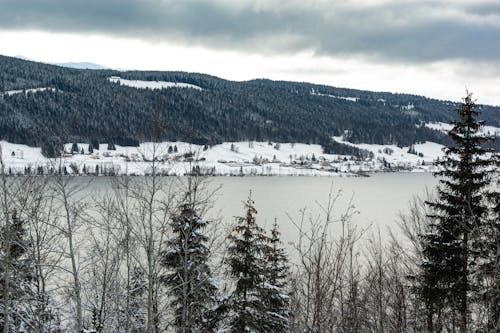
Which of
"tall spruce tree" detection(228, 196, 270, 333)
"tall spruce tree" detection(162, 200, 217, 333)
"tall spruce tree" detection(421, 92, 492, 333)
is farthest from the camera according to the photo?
"tall spruce tree" detection(162, 200, 217, 333)

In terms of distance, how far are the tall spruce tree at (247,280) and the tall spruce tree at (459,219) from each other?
451 cm

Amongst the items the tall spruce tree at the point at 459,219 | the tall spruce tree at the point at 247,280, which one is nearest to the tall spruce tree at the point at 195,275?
the tall spruce tree at the point at 247,280

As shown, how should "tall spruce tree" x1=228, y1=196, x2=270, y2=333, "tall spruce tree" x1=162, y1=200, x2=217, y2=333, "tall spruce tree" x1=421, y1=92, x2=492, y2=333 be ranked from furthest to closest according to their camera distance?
"tall spruce tree" x1=162, y1=200, x2=217, y2=333 → "tall spruce tree" x1=228, y1=196, x2=270, y2=333 → "tall spruce tree" x1=421, y1=92, x2=492, y2=333

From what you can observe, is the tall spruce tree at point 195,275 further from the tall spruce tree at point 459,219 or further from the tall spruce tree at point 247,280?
the tall spruce tree at point 459,219

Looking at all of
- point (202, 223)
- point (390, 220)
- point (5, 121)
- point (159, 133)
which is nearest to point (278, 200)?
point (390, 220)

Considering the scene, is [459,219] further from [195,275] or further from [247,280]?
[195,275]

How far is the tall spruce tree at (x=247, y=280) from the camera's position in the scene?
13.0m

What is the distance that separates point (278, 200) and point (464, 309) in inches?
2710

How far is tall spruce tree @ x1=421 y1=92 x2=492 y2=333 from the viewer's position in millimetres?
12883

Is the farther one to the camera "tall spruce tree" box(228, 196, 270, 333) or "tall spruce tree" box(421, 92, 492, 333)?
"tall spruce tree" box(228, 196, 270, 333)

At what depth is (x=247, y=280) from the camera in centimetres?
1340

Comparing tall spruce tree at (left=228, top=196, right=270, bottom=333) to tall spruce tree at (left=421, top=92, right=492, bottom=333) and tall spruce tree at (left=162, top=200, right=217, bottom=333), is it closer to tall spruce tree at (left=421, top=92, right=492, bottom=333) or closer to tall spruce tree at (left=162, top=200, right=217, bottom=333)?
tall spruce tree at (left=162, top=200, right=217, bottom=333)

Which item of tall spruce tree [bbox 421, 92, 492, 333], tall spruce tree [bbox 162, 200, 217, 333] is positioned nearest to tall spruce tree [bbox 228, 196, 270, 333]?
tall spruce tree [bbox 162, 200, 217, 333]

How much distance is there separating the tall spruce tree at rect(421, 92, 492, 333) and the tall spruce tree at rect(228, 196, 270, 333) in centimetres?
451
